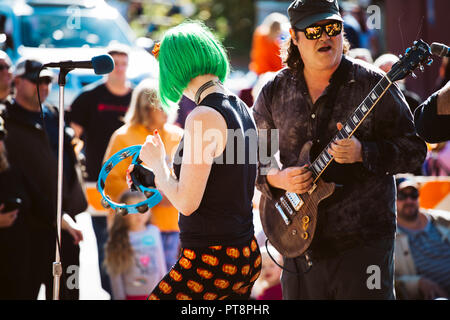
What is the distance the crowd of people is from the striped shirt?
0.13m

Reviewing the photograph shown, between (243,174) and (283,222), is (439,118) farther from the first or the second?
(283,222)

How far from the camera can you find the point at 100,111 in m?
7.25

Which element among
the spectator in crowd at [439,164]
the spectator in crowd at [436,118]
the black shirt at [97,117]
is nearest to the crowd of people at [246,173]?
the spectator in crowd at [436,118]

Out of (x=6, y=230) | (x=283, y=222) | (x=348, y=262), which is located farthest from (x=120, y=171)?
(x=348, y=262)

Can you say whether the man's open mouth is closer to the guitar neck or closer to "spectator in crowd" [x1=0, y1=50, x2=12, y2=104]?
the guitar neck

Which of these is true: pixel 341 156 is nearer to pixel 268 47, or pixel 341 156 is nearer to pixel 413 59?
pixel 413 59

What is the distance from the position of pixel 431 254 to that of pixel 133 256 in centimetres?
241

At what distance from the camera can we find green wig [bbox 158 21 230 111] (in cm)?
328

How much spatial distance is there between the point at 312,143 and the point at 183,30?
98 cm

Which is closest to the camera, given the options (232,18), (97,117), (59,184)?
→ (59,184)

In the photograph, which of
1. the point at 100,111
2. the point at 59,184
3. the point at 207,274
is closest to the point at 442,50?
the point at 207,274

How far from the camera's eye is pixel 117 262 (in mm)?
5977

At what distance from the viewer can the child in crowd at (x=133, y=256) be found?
5957 millimetres

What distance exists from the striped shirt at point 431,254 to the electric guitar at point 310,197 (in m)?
2.36
